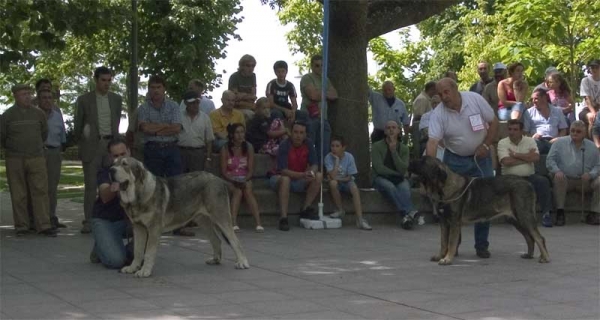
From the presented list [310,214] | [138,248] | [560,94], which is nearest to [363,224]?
[310,214]

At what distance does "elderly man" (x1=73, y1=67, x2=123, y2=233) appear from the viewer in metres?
14.3

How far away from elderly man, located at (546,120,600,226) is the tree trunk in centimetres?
293

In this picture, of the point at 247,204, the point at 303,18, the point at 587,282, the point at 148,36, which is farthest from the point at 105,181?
the point at 303,18

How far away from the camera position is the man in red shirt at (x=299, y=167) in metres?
15.0

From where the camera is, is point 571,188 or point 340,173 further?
point 571,188

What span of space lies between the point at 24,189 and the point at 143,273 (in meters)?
3.96

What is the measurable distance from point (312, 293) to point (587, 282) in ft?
9.54

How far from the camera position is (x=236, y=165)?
575 inches

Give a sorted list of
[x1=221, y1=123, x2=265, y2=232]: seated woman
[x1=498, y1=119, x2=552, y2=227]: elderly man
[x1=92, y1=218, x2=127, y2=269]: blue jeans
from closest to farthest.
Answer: [x1=92, y1=218, x2=127, y2=269]: blue jeans, [x1=221, y1=123, x2=265, y2=232]: seated woman, [x1=498, y1=119, x2=552, y2=227]: elderly man

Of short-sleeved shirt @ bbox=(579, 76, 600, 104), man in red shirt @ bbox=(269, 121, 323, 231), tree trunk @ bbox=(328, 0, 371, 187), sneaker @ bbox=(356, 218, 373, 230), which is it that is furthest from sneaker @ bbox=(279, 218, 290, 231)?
short-sleeved shirt @ bbox=(579, 76, 600, 104)

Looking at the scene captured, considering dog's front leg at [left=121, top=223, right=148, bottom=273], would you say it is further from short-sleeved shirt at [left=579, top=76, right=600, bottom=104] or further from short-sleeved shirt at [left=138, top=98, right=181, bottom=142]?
short-sleeved shirt at [left=579, top=76, right=600, bottom=104]

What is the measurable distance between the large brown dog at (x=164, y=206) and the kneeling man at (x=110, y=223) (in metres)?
0.23

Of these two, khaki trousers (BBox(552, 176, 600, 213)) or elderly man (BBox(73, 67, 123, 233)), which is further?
khaki trousers (BBox(552, 176, 600, 213))

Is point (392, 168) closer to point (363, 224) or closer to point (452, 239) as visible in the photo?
point (363, 224)
